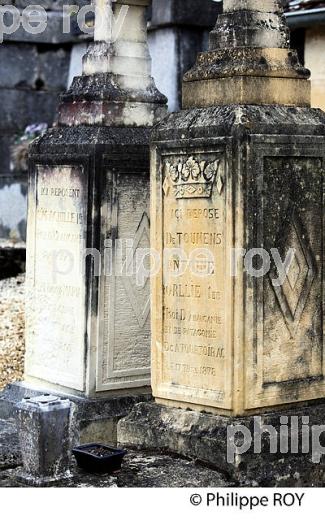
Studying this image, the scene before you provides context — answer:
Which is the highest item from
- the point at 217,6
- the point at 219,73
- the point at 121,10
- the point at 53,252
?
the point at 217,6

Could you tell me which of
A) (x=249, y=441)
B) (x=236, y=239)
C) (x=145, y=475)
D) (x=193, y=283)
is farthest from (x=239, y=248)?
(x=145, y=475)

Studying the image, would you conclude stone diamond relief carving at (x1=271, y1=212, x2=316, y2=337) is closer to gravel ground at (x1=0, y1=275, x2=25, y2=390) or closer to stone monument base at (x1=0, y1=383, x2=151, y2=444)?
stone monument base at (x1=0, y1=383, x2=151, y2=444)

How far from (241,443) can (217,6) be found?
7.50 m

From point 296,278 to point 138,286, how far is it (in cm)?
117

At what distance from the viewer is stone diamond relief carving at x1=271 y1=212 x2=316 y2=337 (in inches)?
257

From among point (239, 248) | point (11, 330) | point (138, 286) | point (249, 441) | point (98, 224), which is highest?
point (98, 224)

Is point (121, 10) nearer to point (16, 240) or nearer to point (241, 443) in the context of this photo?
point (241, 443)

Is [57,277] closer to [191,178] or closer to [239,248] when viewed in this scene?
[191,178]

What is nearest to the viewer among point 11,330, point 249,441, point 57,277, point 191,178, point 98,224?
point 249,441

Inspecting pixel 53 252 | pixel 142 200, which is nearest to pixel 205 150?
pixel 142 200

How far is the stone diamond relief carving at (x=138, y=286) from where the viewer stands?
24.2 ft

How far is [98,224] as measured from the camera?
7.26m

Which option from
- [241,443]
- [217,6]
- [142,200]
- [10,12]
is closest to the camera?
[241,443]

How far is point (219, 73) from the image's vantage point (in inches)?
261
